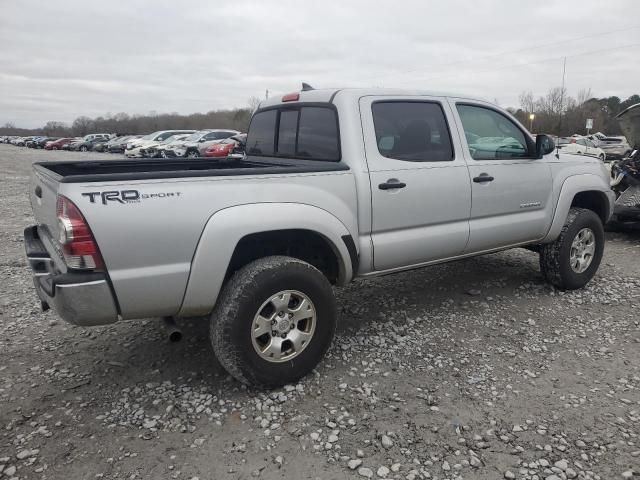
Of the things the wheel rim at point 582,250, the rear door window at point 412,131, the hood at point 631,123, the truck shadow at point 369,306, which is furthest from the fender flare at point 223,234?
the hood at point 631,123

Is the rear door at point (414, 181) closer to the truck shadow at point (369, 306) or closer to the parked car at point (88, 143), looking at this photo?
the truck shadow at point (369, 306)

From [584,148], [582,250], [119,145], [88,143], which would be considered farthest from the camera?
[88,143]

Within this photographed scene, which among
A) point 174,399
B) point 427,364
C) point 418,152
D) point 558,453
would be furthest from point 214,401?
point 418,152

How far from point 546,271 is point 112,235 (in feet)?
13.6

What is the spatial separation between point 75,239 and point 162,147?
2618 centimetres

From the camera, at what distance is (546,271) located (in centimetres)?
497

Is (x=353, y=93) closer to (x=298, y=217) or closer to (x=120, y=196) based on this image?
(x=298, y=217)

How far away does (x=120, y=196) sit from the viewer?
256 centimetres

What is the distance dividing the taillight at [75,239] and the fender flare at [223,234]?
52 cm

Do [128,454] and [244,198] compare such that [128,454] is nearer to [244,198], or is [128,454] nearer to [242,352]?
[242,352]

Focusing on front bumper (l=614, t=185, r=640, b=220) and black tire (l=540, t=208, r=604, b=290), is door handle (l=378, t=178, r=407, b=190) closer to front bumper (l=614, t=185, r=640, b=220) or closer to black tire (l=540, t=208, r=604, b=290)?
black tire (l=540, t=208, r=604, b=290)

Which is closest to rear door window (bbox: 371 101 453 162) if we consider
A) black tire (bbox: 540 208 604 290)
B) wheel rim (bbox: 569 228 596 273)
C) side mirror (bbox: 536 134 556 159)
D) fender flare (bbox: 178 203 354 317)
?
fender flare (bbox: 178 203 354 317)

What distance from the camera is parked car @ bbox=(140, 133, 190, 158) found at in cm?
2666

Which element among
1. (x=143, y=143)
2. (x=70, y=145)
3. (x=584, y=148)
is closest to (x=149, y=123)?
(x=70, y=145)
